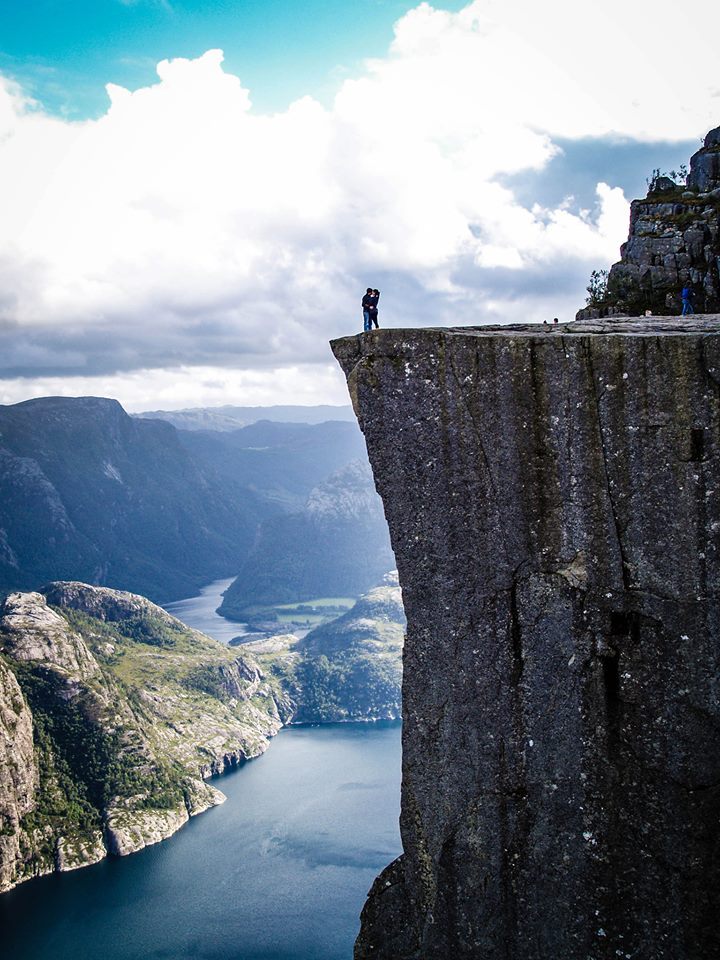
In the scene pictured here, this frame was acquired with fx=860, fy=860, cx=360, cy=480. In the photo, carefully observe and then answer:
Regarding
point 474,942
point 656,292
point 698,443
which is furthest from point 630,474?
point 656,292

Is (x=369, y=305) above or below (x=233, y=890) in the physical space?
above

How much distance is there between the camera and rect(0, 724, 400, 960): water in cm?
11288

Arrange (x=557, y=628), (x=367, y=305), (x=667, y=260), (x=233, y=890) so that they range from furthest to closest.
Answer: (x=233, y=890) → (x=667, y=260) → (x=367, y=305) → (x=557, y=628)

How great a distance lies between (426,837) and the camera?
14.8m

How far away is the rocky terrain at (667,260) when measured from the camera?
1203 inches

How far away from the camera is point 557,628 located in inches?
547

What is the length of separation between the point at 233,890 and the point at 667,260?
122 meters

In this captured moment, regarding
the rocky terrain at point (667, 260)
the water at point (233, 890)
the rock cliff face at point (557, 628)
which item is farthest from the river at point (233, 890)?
the rock cliff face at point (557, 628)

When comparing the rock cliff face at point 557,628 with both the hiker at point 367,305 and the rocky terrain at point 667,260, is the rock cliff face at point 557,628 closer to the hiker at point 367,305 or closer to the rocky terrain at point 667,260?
the hiker at point 367,305

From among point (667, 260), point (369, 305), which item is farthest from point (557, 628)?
point (667, 260)

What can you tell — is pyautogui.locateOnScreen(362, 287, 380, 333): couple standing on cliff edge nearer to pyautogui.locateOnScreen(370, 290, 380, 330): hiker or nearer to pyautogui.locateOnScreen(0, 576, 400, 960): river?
pyautogui.locateOnScreen(370, 290, 380, 330): hiker

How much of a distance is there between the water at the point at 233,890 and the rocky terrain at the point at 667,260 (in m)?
97.0

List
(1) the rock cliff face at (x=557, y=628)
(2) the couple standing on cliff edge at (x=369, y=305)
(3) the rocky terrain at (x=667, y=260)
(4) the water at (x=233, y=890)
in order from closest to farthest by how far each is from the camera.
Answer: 1. (1) the rock cliff face at (x=557, y=628)
2. (2) the couple standing on cliff edge at (x=369, y=305)
3. (3) the rocky terrain at (x=667, y=260)
4. (4) the water at (x=233, y=890)

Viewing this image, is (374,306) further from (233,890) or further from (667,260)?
(233,890)
